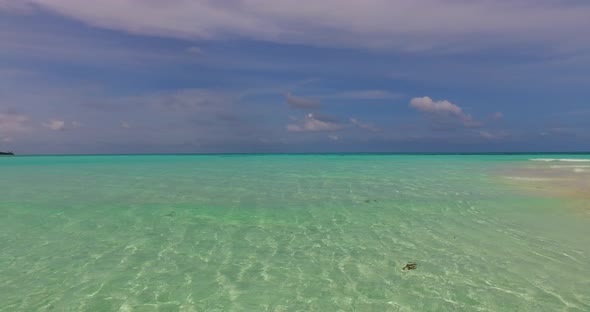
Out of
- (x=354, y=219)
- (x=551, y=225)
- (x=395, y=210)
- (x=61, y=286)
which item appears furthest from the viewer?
(x=395, y=210)

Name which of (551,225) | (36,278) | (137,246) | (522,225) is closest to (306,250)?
(137,246)

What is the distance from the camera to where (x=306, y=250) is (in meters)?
7.74

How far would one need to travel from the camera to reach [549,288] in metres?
5.72

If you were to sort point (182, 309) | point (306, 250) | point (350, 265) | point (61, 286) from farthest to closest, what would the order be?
point (306, 250) < point (350, 265) < point (61, 286) < point (182, 309)

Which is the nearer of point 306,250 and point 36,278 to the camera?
point 36,278

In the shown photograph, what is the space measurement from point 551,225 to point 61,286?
11.3 meters

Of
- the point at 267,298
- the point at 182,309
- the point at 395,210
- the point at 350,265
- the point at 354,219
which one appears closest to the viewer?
the point at 182,309

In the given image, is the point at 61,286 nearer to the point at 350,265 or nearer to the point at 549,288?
the point at 350,265

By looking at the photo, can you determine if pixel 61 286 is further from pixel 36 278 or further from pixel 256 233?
pixel 256 233

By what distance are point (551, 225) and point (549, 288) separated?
5.01 meters

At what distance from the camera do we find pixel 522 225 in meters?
9.90

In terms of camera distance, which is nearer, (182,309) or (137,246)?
(182,309)

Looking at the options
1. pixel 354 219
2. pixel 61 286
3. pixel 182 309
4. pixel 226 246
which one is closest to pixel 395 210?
pixel 354 219

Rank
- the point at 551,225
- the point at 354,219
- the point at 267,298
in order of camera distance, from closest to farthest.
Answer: the point at 267,298 → the point at 551,225 → the point at 354,219
